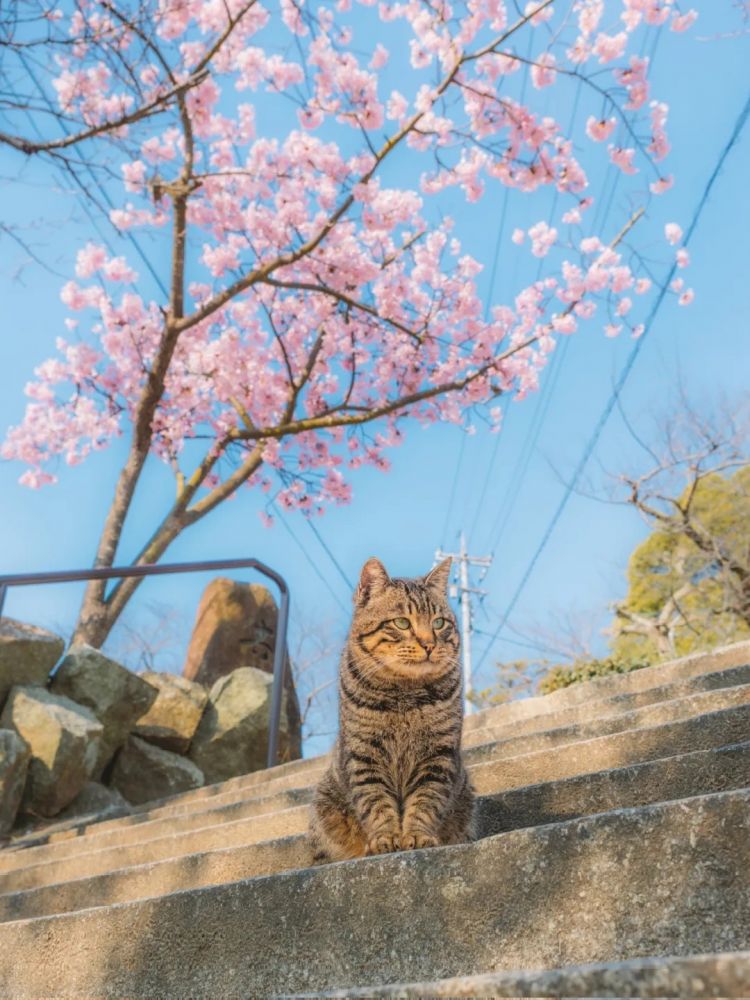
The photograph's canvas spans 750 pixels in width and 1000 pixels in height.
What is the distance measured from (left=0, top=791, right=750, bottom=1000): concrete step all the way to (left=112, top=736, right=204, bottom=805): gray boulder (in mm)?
4804

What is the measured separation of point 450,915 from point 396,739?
74 cm

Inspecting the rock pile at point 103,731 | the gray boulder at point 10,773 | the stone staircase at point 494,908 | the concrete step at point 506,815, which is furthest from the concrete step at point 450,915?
the rock pile at point 103,731

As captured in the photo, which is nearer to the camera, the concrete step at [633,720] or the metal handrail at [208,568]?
the concrete step at [633,720]

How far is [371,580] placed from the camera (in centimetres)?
270

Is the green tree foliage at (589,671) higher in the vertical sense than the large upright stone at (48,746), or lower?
higher

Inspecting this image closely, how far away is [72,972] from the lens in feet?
6.61

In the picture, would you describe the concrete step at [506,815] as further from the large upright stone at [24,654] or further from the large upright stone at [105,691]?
the large upright stone at [105,691]

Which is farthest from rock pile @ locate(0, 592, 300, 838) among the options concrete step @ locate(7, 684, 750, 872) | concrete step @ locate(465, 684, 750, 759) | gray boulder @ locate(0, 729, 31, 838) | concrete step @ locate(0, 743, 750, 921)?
concrete step @ locate(465, 684, 750, 759)

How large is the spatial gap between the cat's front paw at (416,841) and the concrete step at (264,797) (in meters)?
1.20

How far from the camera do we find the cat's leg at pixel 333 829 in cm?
230

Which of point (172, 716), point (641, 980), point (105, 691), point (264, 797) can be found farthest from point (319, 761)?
point (641, 980)

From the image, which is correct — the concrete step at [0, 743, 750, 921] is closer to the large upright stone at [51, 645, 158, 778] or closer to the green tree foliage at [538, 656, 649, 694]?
the large upright stone at [51, 645, 158, 778]

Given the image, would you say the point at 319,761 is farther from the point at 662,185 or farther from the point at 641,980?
the point at 662,185

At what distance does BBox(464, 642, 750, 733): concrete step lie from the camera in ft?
13.0
